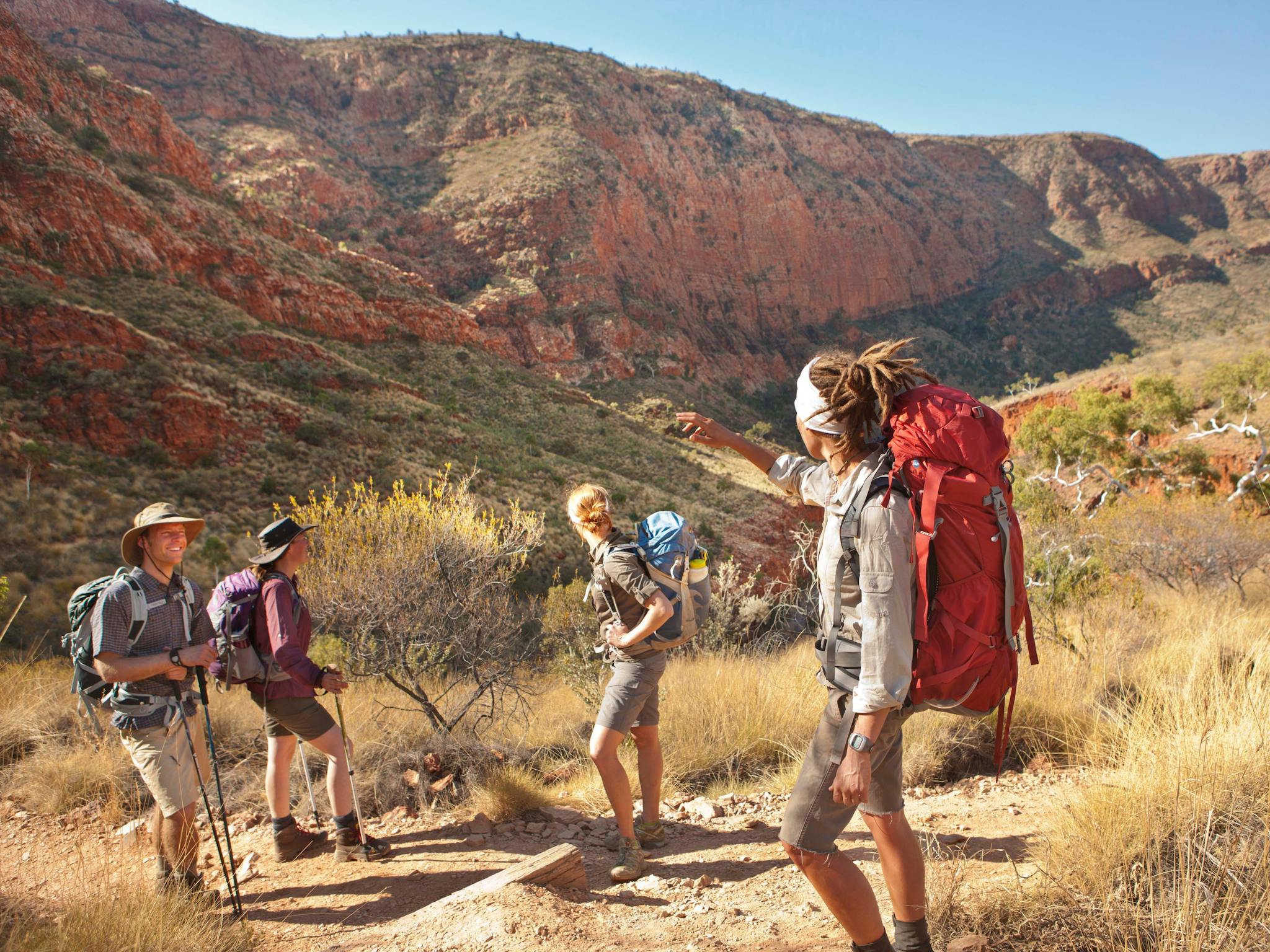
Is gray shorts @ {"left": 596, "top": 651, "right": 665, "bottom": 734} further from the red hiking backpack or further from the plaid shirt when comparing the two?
the plaid shirt

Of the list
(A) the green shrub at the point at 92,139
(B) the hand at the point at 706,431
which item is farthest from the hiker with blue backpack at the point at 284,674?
(A) the green shrub at the point at 92,139

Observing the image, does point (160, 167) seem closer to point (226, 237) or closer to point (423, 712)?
point (226, 237)

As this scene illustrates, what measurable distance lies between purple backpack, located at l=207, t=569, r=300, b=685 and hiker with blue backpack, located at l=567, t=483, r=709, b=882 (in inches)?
62.0

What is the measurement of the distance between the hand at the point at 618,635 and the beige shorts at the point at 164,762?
196cm

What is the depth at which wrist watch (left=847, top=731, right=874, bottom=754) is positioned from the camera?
1.95 m

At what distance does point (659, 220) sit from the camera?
53844 mm

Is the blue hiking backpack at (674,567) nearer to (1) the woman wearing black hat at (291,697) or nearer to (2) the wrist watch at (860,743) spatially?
(2) the wrist watch at (860,743)

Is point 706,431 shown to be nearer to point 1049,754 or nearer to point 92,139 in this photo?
point 1049,754

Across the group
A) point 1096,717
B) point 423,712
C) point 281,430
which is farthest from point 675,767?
point 281,430

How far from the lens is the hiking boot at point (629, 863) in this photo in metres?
3.38

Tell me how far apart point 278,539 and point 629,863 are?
91.5 inches

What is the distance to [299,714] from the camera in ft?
12.1

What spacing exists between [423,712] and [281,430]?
1574cm

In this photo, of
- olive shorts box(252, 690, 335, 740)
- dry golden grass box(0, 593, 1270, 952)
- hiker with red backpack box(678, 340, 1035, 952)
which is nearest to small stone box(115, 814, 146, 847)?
dry golden grass box(0, 593, 1270, 952)
